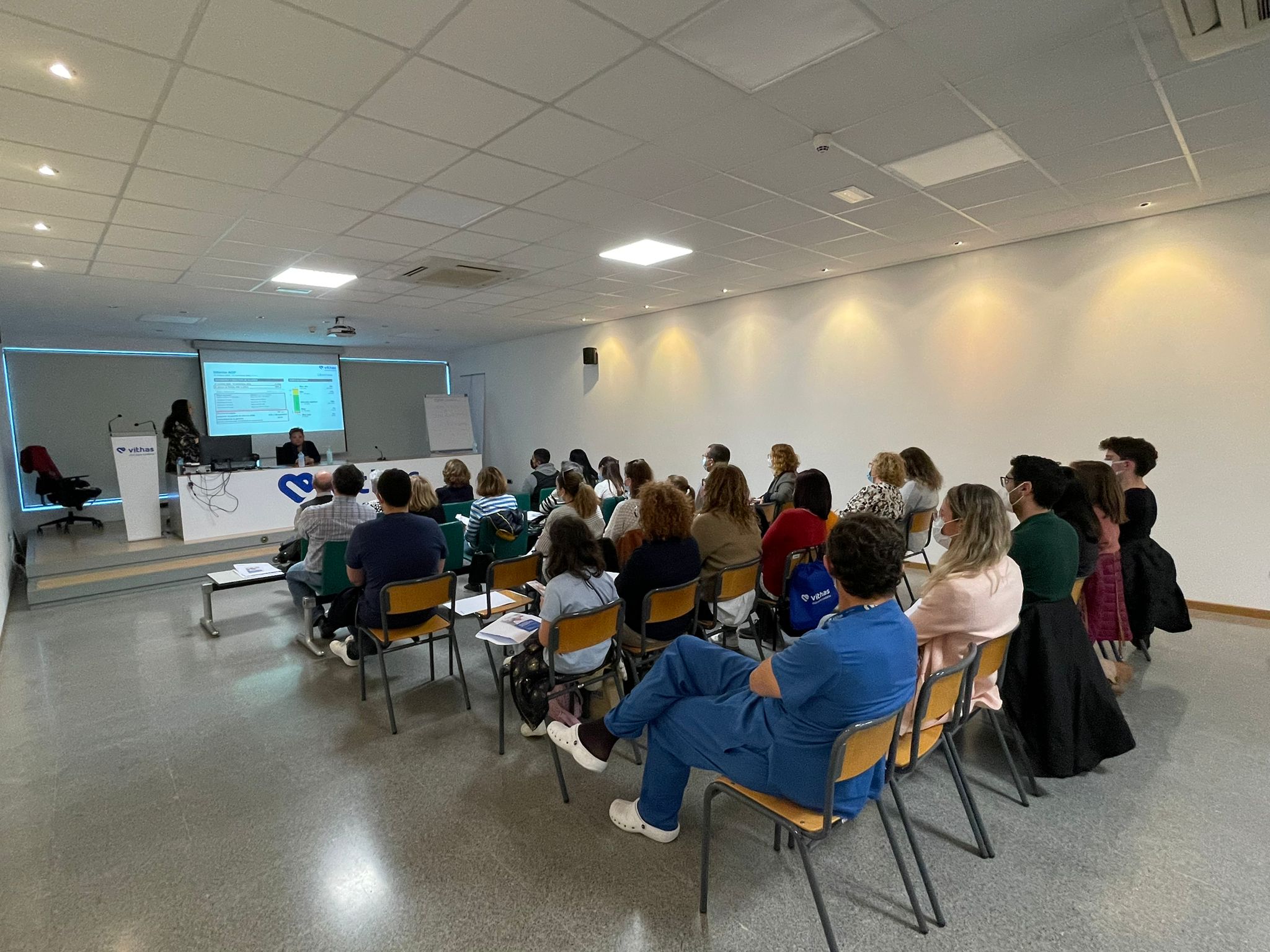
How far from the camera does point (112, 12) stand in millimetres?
2104

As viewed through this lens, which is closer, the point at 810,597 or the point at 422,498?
the point at 810,597

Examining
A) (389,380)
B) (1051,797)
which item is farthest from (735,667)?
(389,380)

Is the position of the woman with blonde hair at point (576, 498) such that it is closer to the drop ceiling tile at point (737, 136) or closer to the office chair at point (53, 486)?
the drop ceiling tile at point (737, 136)

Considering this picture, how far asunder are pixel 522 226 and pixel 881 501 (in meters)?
3.34

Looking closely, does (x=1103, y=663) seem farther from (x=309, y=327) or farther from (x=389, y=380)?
(x=389, y=380)

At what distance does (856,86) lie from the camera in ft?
9.06

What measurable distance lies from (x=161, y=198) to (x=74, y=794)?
3344mm

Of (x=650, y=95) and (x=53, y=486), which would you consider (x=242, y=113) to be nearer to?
(x=650, y=95)

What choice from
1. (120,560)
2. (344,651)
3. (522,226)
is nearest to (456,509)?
(344,651)

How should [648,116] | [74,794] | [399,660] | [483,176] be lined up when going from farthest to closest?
[399,660] → [483,176] → [648,116] → [74,794]

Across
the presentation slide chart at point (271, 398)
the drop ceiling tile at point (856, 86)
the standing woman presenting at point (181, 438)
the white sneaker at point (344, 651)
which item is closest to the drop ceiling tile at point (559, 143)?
the drop ceiling tile at point (856, 86)

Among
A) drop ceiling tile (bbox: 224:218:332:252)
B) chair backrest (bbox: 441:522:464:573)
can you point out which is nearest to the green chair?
chair backrest (bbox: 441:522:464:573)

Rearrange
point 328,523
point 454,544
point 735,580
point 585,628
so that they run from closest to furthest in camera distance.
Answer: point 585,628 → point 735,580 → point 328,523 → point 454,544

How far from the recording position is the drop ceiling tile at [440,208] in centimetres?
397
